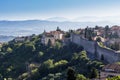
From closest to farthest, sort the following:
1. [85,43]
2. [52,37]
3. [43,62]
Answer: [43,62], [85,43], [52,37]

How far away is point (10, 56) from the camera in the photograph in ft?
193

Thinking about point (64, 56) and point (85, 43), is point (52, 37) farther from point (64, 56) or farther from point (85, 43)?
point (64, 56)

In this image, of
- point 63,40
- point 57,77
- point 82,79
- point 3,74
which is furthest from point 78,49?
point 82,79

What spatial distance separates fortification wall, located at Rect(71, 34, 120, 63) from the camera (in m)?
38.9

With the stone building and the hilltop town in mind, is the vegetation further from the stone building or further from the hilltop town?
the stone building

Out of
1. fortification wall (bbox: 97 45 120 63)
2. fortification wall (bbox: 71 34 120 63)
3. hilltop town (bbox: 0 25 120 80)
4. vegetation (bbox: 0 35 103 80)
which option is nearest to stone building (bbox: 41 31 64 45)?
hilltop town (bbox: 0 25 120 80)

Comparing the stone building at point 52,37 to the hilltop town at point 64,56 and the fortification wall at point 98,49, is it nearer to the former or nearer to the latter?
the hilltop town at point 64,56

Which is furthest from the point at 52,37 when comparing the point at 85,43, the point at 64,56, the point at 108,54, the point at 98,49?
the point at 108,54

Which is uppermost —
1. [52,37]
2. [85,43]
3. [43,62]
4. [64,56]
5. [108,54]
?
[108,54]

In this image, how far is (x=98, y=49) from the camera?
4441 centimetres

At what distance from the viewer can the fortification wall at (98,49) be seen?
1533 inches

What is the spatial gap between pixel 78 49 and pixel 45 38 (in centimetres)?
1076

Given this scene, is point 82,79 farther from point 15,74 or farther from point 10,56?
point 10,56

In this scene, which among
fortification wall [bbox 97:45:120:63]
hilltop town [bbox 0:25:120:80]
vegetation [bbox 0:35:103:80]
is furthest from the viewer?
vegetation [bbox 0:35:103:80]
